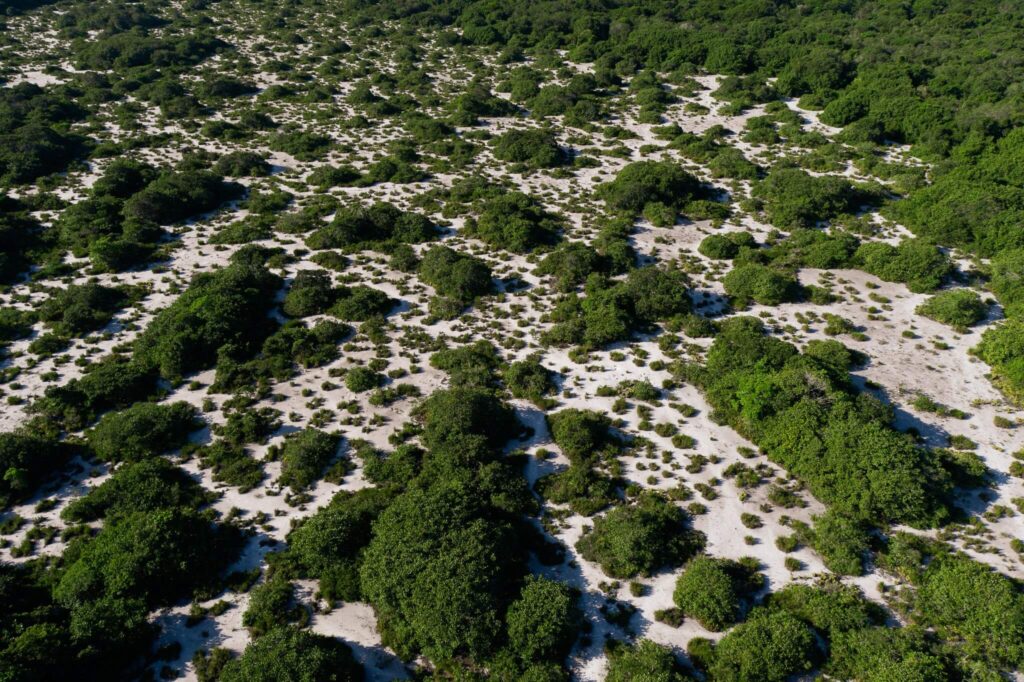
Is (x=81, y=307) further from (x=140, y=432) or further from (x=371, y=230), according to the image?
(x=371, y=230)

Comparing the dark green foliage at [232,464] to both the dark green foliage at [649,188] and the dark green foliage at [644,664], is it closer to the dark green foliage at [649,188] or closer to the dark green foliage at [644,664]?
the dark green foliage at [644,664]

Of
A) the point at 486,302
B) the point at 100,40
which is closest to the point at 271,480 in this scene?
the point at 486,302

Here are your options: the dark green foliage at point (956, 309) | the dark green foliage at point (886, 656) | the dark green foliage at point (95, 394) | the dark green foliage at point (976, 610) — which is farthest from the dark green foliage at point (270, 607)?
the dark green foliage at point (956, 309)

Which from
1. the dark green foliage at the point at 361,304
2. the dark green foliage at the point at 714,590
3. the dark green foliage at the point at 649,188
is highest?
the dark green foliage at the point at 649,188

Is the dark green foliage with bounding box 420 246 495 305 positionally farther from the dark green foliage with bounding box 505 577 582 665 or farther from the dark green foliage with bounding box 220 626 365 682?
the dark green foliage with bounding box 220 626 365 682

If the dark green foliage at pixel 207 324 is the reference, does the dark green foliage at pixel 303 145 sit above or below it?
above

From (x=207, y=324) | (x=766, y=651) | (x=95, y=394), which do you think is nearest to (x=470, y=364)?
(x=207, y=324)
